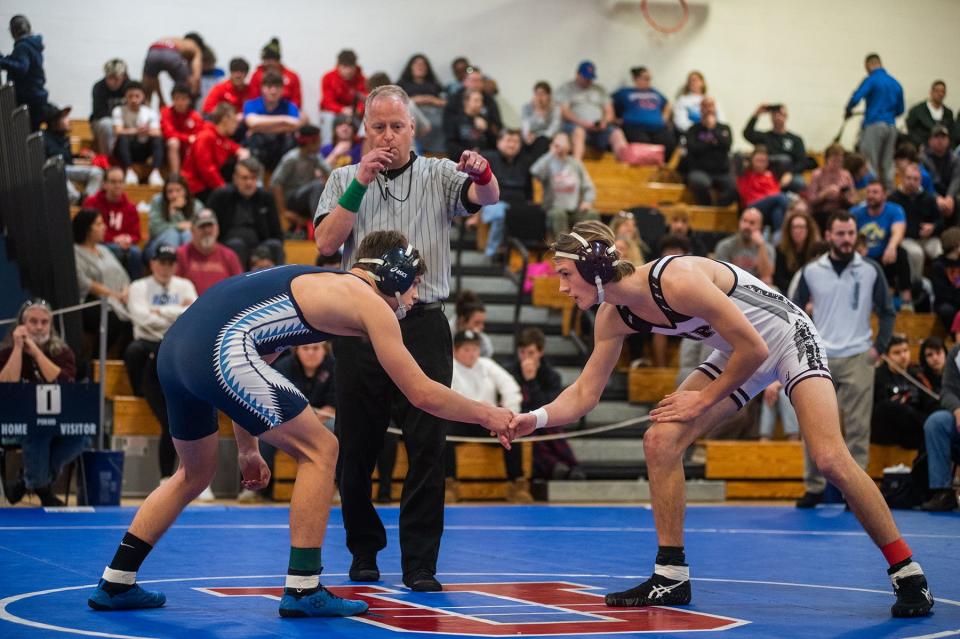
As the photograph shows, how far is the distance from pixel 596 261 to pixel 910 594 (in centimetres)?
170

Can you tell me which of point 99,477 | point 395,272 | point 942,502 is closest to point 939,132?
point 942,502

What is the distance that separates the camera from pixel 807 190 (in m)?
16.6

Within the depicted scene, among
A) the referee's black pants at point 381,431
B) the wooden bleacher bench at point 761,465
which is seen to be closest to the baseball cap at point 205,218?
the wooden bleacher bench at point 761,465

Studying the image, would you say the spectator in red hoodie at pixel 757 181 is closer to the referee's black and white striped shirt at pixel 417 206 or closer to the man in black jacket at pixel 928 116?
the man in black jacket at pixel 928 116

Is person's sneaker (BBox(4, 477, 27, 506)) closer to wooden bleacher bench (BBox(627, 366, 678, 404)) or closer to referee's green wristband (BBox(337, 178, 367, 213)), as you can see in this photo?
referee's green wristband (BBox(337, 178, 367, 213))

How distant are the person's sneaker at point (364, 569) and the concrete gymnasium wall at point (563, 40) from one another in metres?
11.1

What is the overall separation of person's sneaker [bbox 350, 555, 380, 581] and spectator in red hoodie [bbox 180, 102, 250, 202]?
27.2ft

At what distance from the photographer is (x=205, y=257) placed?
11844 millimetres

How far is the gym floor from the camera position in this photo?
4773mm

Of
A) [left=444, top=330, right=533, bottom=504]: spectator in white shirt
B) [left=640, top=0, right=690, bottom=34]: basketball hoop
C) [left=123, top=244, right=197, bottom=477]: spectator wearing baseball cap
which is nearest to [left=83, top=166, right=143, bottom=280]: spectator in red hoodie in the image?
[left=123, top=244, right=197, bottom=477]: spectator wearing baseball cap

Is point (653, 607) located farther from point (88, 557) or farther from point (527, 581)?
point (88, 557)

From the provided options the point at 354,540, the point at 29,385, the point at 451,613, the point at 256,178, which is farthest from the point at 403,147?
the point at 256,178

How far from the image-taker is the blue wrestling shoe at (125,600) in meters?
5.02

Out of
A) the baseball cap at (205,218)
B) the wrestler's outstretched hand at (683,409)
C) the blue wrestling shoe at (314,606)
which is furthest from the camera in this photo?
the baseball cap at (205,218)
